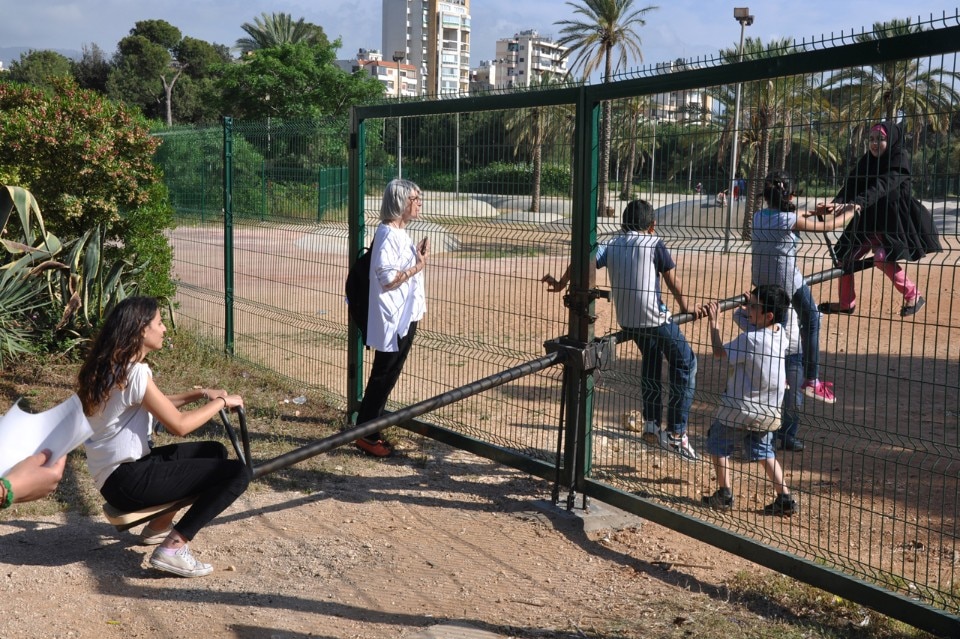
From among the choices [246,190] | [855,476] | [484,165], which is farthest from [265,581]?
[246,190]

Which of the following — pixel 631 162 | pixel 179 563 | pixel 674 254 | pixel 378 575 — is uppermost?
pixel 631 162

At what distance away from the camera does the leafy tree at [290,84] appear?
145ft

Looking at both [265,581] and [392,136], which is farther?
[392,136]

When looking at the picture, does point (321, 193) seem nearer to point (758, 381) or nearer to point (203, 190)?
point (203, 190)

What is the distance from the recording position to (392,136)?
259 inches

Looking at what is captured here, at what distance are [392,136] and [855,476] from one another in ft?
12.7

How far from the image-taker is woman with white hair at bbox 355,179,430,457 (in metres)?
5.88

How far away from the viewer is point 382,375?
617 centimetres

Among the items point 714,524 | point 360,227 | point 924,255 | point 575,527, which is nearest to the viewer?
point 924,255

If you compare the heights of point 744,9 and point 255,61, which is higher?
point 255,61

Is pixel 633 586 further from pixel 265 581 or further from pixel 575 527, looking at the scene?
pixel 265 581

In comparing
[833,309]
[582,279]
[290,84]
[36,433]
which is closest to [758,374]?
[833,309]

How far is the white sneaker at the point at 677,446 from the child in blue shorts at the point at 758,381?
17cm

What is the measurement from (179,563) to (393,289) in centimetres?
231
